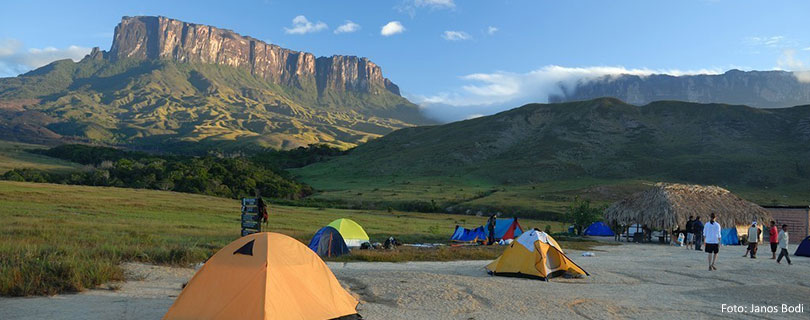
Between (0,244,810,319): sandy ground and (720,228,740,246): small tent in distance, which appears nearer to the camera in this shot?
(0,244,810,319): sandy ground

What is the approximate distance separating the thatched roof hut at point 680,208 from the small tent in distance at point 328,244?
68.6 ft

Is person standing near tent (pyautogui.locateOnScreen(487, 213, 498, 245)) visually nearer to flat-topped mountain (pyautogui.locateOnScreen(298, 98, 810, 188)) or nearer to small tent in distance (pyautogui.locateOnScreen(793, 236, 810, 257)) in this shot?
small tent in distance (pyautogui.locateOnScreen(793, 236, 810, 257))

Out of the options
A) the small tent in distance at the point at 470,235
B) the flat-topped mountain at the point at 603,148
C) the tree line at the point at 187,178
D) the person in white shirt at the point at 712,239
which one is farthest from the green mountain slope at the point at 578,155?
the person in white shirt at the point at 712,239

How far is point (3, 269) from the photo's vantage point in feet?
37.9

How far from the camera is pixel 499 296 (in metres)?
12.3

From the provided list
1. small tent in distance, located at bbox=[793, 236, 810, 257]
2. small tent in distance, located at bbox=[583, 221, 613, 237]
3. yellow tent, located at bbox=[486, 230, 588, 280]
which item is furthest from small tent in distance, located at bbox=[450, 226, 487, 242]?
small tent in distance, located at bbox=[793, 236, 810, 257]

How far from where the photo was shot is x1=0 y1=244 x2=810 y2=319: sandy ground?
34.4 feet

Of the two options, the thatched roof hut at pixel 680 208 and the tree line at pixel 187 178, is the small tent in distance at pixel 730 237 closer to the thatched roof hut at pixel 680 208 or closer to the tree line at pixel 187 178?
the thatched roof hut at pixel 680 208

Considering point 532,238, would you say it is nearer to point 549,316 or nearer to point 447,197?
point 549,316

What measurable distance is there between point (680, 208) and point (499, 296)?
24539 millimetres

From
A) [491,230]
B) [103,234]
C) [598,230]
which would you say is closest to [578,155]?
[598,230]

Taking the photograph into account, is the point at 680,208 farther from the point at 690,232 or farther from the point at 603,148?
the point at 603,148

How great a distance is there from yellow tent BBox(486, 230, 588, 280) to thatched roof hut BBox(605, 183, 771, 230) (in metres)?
19.1

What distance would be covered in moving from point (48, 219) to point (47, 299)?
16.5m
